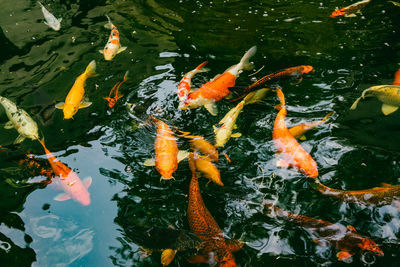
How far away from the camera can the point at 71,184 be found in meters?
3.03

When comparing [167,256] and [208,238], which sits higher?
[208,238]

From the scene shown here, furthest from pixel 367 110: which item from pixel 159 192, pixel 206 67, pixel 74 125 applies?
pixel 74 125

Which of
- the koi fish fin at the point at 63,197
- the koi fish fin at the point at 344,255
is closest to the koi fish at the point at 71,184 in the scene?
the koi fish fin at the point at 63,197

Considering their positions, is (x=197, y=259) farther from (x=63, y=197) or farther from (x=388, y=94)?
(x=388, y=94)

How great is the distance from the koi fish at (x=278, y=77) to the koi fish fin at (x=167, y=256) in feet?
6.22

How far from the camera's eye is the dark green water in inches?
108

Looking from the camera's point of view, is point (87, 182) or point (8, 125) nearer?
point (87, 182)

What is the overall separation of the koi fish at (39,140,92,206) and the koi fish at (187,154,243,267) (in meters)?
1.05

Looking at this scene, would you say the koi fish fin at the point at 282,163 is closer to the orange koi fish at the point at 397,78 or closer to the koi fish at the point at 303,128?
the koi fish at the point at 303,128

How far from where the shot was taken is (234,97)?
143 inches

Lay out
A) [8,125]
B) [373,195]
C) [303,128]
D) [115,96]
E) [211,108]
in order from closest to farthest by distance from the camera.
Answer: [373,195], [303,128], [211,108], [8,125], [115,96]

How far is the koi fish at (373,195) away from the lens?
2705 mm

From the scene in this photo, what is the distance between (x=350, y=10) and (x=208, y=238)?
14.3 feet

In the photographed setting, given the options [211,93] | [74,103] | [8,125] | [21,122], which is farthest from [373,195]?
[8,125]
